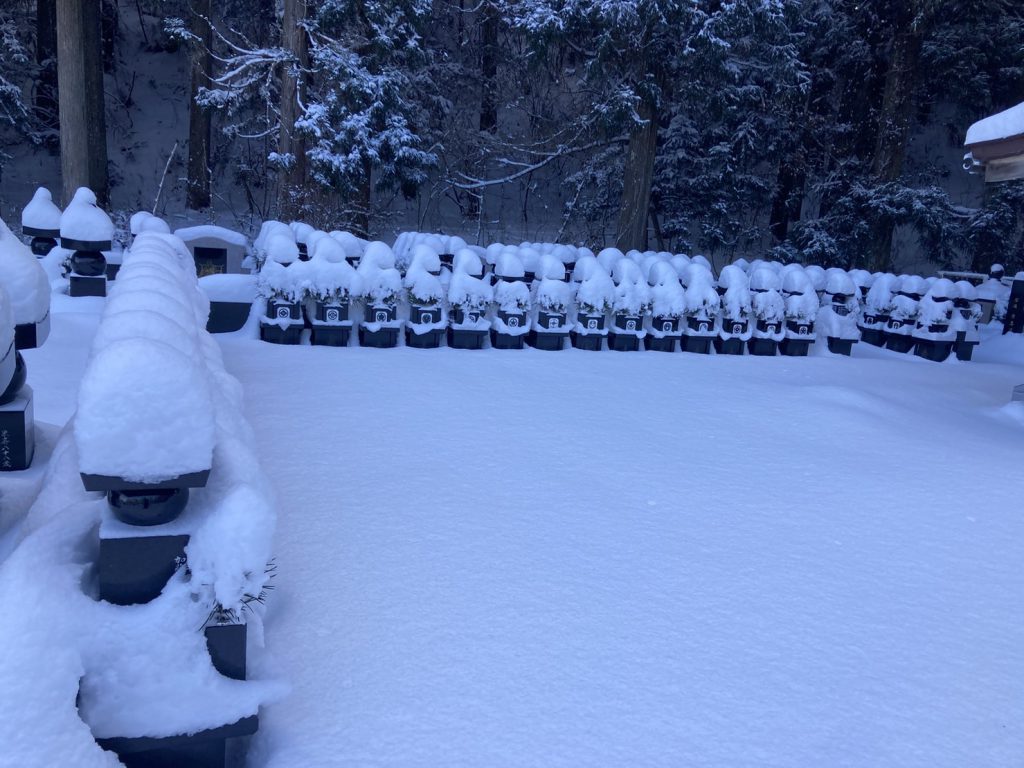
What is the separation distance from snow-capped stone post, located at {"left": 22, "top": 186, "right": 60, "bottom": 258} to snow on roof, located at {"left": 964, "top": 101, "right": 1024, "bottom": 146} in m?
9.42

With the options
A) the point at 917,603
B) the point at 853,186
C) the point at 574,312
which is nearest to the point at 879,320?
the point at 574,312

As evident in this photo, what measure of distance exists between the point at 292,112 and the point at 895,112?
482 inches

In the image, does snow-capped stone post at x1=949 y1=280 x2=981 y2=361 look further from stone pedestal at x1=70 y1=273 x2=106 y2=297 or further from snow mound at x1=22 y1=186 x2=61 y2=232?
snow mound at x1=22 y1=186 x2=61 y2=232

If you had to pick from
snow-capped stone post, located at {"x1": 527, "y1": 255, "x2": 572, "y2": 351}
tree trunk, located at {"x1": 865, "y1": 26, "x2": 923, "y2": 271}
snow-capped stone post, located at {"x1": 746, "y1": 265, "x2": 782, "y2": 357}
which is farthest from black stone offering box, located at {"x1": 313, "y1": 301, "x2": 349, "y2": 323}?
tree trunk, located at {"x1": 865, "y1": 26, "x2": 923, "y2": 271}

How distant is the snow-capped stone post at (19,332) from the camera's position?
2979mm

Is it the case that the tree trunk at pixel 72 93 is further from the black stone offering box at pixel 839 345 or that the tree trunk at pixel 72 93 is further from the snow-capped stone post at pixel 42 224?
the black stone offering box at pixel 839 345

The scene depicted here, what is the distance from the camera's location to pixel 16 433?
308 centimetres

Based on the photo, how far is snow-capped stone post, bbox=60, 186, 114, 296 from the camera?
7.06 meters

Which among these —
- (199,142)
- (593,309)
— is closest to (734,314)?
(593,309)

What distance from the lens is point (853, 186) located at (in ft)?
51.9

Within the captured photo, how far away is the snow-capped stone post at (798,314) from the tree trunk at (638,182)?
4.01 meters

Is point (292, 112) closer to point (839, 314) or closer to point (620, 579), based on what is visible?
point (839, 314)

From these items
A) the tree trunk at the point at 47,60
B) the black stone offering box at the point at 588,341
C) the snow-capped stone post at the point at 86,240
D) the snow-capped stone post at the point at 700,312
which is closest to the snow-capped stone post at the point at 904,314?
the snow-capped stone post at the point at 700,312

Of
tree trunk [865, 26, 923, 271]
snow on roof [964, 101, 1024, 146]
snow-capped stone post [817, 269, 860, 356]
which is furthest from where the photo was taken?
tree trunk [865, 26, 923, 271]
